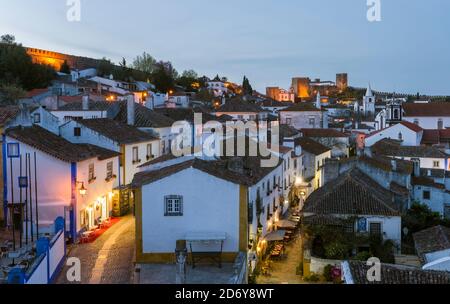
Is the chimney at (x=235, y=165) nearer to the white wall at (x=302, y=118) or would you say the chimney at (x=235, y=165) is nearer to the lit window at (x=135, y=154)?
the lit window at (x=135, y=154)

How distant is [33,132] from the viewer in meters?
23.2

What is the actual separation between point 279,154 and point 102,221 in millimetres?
11135

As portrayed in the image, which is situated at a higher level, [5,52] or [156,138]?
[5,52]

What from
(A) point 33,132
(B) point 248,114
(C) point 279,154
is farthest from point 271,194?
(B) point 248,114

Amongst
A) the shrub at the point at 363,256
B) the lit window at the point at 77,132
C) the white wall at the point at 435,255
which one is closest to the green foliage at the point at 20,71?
the lit window at the point at 77,132

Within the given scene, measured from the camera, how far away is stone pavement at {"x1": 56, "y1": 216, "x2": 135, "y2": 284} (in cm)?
1656

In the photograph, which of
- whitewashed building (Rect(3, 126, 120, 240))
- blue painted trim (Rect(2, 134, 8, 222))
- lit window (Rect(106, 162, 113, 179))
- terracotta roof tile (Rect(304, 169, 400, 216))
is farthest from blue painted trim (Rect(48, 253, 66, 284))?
terracotta roof tile (Rect(304, 169, 400, 216))

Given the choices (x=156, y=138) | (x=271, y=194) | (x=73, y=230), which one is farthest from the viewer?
(x=156, y=138)

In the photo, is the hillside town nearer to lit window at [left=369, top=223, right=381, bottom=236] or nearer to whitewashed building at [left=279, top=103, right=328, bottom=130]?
lit window at [left=369, top=223, right=381, bottom=236]

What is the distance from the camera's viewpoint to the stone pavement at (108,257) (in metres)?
16.6

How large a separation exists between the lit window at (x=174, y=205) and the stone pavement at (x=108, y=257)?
7.66ft
